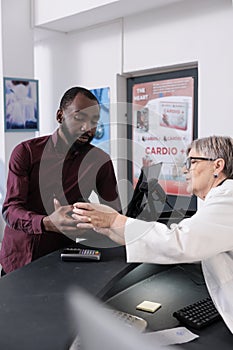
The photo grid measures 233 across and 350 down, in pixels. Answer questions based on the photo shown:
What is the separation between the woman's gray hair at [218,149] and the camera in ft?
4.16

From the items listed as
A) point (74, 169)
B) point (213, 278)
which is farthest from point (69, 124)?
point (213, 278)

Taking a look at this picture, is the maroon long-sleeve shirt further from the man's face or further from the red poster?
the red poster

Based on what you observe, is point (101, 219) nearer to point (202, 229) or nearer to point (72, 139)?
point (202, 229)

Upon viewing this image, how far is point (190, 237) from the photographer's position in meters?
1.11

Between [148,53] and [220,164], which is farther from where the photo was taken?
[148,53]

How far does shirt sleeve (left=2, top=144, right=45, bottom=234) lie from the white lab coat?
54 cm

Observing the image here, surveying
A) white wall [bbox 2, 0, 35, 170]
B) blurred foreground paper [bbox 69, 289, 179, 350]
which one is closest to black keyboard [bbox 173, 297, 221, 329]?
blurred foreground paper [bbox 69, 289, 179, 350]

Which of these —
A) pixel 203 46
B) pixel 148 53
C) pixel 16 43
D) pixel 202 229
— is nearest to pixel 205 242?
pixel 202 229

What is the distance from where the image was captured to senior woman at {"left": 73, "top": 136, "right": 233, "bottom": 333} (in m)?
1.11

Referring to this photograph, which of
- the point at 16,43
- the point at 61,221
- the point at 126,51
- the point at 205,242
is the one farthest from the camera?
the point at 16,43

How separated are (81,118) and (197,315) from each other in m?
0.93

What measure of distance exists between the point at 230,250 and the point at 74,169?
912 millimetres

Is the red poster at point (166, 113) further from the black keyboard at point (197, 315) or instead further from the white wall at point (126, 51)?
the black keyboard at point (197, 315)

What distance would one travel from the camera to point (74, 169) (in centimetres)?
186
